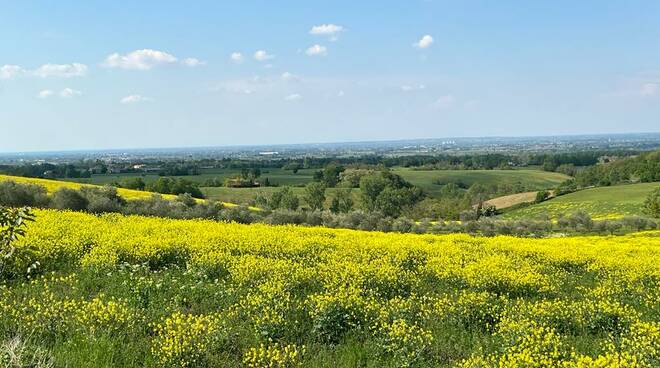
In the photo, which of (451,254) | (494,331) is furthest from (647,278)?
(494,331)

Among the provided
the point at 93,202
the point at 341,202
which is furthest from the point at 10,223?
the point at 341,202

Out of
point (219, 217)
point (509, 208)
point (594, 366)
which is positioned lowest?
point (509, 208)

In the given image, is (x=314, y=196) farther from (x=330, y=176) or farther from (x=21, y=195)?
(x=21, y=195)

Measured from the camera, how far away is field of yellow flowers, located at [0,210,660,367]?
7.46m

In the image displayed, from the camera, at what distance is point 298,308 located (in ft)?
30.7

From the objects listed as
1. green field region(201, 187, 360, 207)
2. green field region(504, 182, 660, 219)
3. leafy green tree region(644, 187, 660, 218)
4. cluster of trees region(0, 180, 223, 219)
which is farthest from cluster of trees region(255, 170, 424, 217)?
cluster of trees region(0, 180, 223, 219)

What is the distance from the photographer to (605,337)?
9312mm

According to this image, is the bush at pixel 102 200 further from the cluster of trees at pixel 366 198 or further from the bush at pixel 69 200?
the cluster of trees at pixel 366 198

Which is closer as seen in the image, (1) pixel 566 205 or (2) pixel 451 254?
(2) pixel 451 254

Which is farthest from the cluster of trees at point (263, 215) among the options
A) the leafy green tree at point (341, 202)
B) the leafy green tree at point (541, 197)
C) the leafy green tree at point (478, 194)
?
the leafy green tree at point (478, 194)

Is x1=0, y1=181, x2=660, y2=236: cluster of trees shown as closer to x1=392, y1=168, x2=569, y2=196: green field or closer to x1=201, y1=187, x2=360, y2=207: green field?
x1=201, y1=187, x2=360, y2=207: green field

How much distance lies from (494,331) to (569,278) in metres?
7.52

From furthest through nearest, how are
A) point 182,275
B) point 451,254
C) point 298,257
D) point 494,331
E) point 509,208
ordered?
point 509,208 < point 451,254 < point 298,257 < point 182,275 < point 494,331

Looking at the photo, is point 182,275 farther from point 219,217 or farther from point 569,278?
point 219,217
